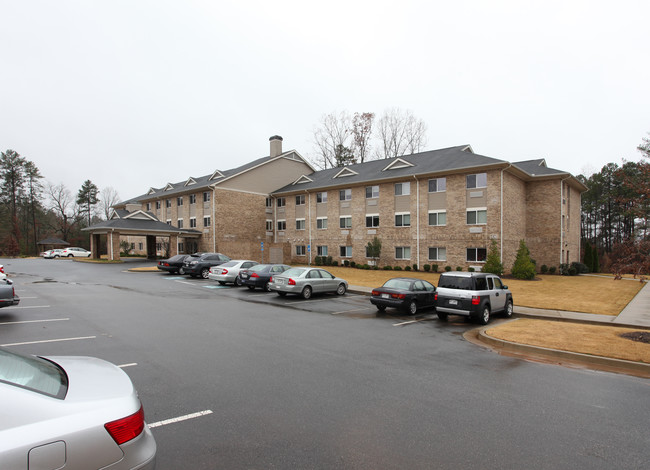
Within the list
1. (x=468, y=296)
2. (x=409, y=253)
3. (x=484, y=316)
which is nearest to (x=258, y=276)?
(x=468, y=296)

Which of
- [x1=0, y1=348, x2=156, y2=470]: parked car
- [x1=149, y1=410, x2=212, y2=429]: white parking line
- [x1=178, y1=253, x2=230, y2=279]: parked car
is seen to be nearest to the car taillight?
[x1=0, y1=348, x2=156, y2=470]: parked car

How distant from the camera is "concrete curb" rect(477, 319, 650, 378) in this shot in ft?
23.9

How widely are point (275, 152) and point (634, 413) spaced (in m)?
45.5

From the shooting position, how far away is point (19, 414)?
219cm

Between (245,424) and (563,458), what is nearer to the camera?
(563,458)

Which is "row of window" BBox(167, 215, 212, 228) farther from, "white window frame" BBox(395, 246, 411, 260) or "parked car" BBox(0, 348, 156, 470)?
"parked car" BBox(0, 348, 156, 470)

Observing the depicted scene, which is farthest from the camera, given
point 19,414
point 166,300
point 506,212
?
point 506,212

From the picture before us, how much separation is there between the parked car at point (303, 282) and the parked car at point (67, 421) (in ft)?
43.9

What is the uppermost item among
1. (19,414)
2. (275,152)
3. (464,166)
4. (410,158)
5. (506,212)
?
(275,152)

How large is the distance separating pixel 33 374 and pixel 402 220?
32.2 metres

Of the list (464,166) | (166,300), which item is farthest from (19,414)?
(464,166)

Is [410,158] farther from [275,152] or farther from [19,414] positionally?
[19,414]

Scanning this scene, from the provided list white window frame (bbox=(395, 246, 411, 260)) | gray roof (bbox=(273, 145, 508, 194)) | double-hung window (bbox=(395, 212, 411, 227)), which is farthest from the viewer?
double-hung window (bbox=(395, 212, 411, 227))

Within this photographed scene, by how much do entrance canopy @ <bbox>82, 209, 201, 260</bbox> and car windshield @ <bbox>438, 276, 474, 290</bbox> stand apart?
115 ft
